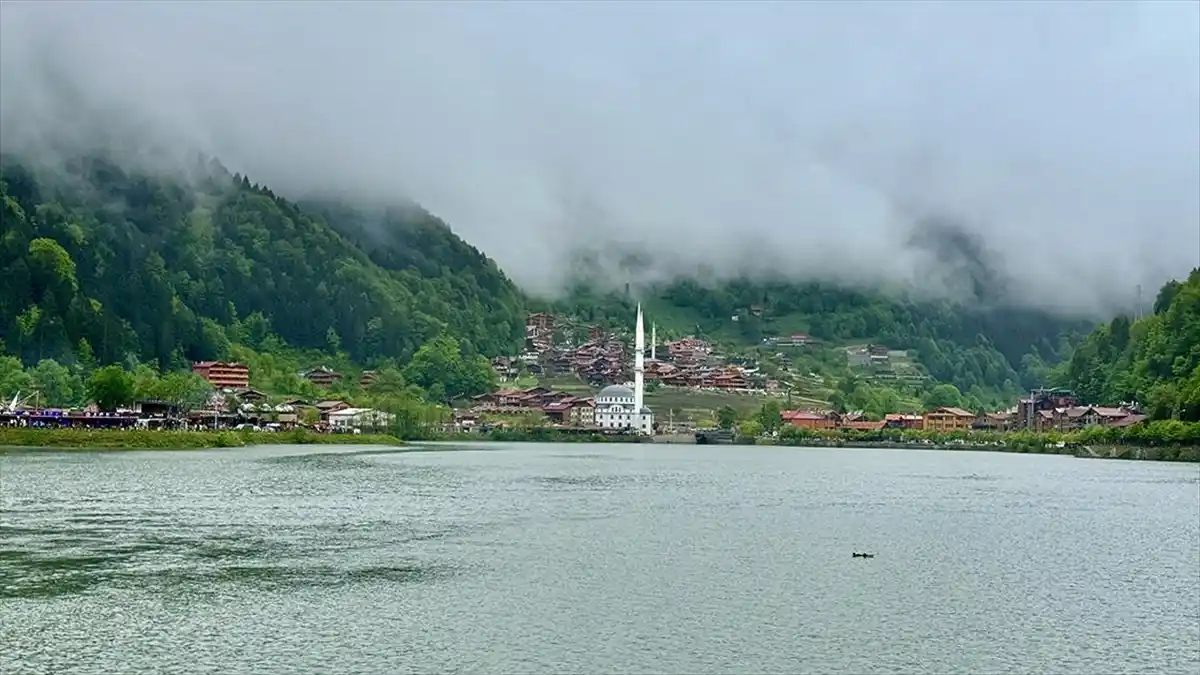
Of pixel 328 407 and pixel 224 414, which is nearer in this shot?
pixel 224 414

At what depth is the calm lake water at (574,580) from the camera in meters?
25.3

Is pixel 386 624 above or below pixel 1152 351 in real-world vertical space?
below

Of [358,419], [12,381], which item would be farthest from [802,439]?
[12,381]

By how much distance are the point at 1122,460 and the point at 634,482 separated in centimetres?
6993

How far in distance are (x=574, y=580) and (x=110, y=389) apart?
9777 centimetres

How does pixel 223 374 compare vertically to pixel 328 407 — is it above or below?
above

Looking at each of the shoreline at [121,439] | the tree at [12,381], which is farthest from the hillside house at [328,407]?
the tree at [12,381]

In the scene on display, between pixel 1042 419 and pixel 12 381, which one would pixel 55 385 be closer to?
pixel 12 381

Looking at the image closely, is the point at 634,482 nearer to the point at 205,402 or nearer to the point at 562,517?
the point at 562,517

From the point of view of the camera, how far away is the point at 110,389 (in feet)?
395

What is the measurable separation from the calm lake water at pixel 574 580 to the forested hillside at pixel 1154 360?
66208mm

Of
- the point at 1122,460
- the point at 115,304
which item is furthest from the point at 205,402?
the point at 1122,460

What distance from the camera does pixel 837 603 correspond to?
31672 mm

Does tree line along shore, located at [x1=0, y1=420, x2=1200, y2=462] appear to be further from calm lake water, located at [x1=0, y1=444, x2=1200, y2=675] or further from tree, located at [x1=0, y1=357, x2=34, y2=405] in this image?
calm lake water, located at [x1=0, y1=444, x2=1200, y2=675]
